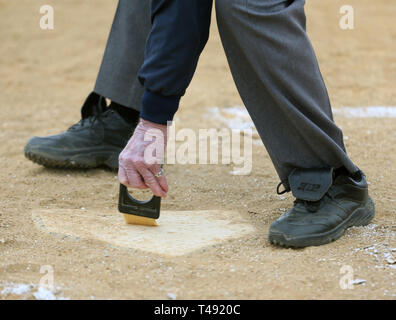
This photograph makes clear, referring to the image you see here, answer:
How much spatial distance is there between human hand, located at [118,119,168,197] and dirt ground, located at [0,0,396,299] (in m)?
0.21

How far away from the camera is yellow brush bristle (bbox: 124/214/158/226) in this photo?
202 centimetres

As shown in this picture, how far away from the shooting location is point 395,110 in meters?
3.61

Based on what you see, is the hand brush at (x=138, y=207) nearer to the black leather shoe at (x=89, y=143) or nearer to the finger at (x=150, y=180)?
the finger at (x=150, y=180)

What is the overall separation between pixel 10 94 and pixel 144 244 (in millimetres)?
2554

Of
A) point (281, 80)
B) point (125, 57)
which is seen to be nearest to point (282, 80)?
point (281, 80)

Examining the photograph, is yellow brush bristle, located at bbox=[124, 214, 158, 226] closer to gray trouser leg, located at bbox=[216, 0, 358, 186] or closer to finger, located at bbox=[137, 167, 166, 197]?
finger, located at bbox=[137, 167, 166, 197]

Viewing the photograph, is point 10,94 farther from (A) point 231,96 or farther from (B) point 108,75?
(B) point 108,75

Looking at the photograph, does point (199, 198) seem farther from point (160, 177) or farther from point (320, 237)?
point (320, 237)

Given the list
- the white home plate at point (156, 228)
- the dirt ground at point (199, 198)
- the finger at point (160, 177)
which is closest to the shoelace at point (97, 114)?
the dirt ground at point (199, 198)

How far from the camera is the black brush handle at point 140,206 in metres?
1.99

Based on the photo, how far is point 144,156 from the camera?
1.79 m

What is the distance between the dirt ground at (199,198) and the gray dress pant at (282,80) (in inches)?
11.4
